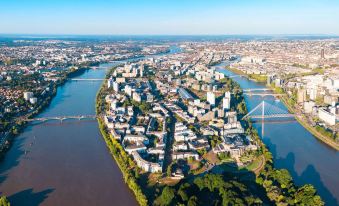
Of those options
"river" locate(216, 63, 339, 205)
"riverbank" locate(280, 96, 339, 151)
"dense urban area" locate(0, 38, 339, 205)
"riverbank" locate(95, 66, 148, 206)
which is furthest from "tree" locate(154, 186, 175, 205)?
"riverbank" locate(280, 96, 339, 151)

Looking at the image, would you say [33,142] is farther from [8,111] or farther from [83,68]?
[83,68]

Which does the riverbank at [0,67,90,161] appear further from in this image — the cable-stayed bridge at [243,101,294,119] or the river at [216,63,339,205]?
the cable-stayed bridge at [243,101,294,119]

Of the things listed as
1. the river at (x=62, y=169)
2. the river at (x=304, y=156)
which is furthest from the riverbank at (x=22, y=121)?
the river at (x=304, y=156)

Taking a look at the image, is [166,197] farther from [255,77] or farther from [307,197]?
[255,77]

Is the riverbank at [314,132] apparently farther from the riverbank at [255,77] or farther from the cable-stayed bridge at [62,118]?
the cable-stayed bridge at [62,118]

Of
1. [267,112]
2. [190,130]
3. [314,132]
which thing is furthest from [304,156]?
[267,112]
